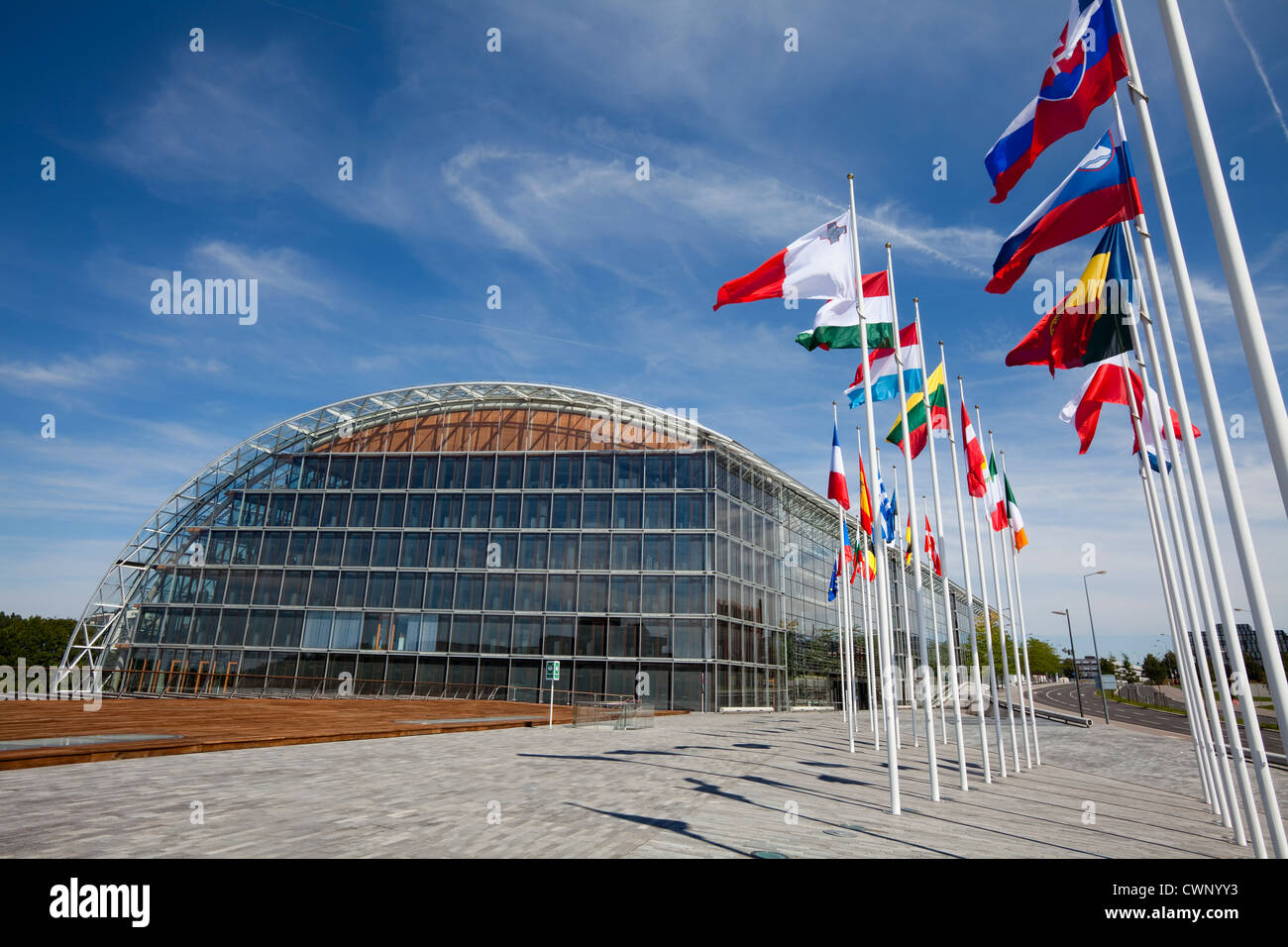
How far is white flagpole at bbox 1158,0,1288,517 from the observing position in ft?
16.2

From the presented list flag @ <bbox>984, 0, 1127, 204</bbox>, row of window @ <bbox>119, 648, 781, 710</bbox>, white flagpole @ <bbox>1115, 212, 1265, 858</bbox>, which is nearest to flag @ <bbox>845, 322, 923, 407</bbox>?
white flagpole @ <bbox>1115, 212, 1265, 858</bbox>

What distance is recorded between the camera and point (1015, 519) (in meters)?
21.6

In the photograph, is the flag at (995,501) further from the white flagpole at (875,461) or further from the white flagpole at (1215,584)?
the white flagpole at (1215,584)

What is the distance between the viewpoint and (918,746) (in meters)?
25.1

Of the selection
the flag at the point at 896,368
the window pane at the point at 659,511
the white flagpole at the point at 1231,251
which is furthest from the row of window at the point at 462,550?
the white flagpole at the point at 1231,251

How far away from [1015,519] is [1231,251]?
705 inches

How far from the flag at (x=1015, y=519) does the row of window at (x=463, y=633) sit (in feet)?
72.0

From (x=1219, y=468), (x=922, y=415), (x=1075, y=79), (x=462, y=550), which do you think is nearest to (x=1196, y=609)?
(x=1219, y=468)

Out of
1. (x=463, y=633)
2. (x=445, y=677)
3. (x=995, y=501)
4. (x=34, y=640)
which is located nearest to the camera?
(x=995, y=501)

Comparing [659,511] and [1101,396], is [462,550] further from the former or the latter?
[1101,396]

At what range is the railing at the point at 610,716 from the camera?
29.4 m

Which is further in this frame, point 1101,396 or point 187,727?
point 187,727
